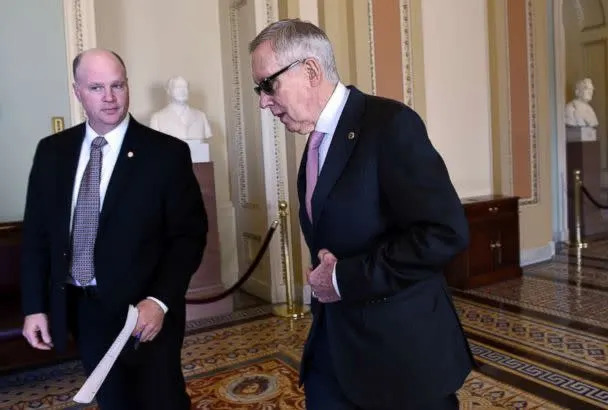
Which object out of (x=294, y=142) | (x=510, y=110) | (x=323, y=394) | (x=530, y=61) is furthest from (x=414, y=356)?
(x=530, y=61)

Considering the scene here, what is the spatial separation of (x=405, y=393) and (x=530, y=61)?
22.6ft

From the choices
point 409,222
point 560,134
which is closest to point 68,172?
point 409,222

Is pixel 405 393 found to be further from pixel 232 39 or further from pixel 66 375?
pixel 232 39

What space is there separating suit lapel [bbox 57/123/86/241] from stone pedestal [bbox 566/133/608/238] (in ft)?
27.9

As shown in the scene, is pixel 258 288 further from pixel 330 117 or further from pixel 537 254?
pixel 330 117

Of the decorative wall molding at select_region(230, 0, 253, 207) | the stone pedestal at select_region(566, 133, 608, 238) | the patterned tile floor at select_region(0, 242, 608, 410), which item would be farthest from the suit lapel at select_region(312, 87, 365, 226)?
the stone pedestal at select_region(566, 133, 608, 238)

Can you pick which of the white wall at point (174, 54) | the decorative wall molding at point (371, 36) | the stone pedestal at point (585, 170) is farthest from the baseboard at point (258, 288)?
the stone pedestal at point (585, 170)

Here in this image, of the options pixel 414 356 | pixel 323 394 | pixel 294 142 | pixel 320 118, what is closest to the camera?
pixel 414 356

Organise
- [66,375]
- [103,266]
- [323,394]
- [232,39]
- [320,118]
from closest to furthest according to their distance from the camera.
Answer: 1. [320,118]
2. [323,394]
3. [103,266]
4. [66,375]
5. [232,39]

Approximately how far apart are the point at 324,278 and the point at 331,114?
0.46 m

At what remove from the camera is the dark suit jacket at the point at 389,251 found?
145 centimetres

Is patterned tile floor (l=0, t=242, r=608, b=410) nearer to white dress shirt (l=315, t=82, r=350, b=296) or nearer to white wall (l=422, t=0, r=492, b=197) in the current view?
white wall (l=422, t=0, r=492, b=197)

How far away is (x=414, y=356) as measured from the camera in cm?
155

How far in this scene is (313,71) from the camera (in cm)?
160
